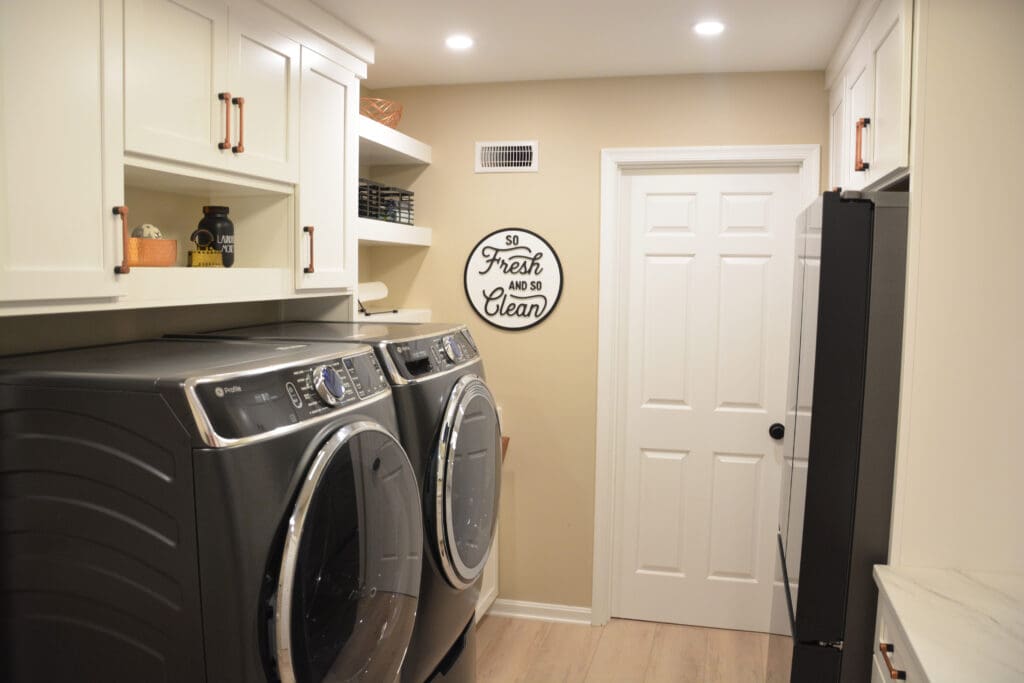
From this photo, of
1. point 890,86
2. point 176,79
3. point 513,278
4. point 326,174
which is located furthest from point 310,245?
point 890,86

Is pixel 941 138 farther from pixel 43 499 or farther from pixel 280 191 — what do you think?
pixel 43 499

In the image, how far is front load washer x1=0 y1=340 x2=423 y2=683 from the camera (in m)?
1.35

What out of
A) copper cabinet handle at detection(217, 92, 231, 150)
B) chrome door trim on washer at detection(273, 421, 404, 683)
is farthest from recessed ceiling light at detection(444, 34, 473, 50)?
chrome door trim on washer at detection(273, 421, 404, 683)

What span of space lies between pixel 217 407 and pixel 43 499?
399 millimetres

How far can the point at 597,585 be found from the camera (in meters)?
3.75

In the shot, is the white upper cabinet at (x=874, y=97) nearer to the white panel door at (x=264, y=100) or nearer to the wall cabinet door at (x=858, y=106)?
the wall cabinet door at (x=858, y=106)

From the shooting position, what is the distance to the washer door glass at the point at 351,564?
1440 millimetres

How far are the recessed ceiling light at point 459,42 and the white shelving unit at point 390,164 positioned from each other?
1.29ft

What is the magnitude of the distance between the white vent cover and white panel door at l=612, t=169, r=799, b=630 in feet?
1.56

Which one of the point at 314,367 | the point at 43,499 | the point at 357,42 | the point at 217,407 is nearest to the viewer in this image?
the point at 217,407

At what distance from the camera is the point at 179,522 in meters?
1.36

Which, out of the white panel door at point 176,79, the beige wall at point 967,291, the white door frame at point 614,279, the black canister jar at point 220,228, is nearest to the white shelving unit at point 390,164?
the black canister jar at point 220,228

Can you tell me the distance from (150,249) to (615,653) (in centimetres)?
247

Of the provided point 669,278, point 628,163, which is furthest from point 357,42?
point 669,278
